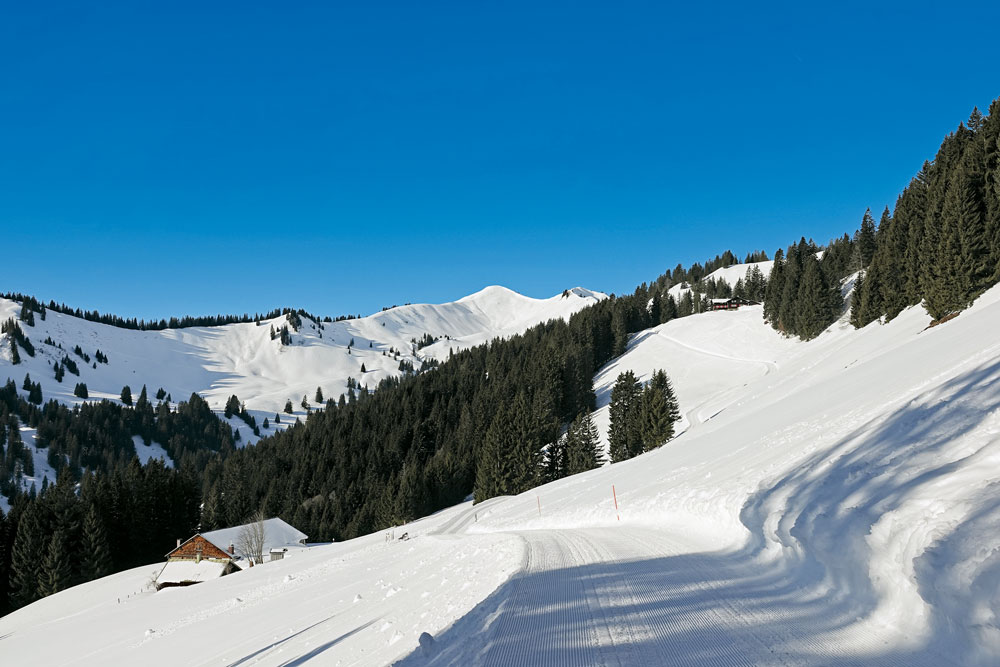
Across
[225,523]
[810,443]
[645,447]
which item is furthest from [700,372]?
[225,523]

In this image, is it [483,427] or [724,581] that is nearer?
[724,581]

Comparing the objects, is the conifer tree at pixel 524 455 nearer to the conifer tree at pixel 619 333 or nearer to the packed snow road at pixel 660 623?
the packed snow road at pixel 660 623

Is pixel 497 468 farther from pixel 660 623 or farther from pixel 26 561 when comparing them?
pixel 660 623

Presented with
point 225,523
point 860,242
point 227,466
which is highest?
point 860,242

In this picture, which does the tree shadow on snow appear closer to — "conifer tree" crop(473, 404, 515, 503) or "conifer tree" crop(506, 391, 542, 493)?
"conifer tree" crop(506, 391, 542, 493)

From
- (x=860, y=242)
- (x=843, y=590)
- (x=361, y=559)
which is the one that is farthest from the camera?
(x=860, y=242)

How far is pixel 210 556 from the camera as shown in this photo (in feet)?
149

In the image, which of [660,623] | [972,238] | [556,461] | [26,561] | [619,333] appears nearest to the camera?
[660,623]

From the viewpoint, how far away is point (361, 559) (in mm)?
21188

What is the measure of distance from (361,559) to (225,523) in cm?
6533

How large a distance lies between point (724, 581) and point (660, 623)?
2136mm

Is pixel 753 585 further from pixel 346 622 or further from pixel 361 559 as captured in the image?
pixel 361 559

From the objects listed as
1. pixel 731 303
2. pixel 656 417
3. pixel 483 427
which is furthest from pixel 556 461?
pixel 731 303

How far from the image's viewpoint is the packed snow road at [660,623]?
14.9ft
